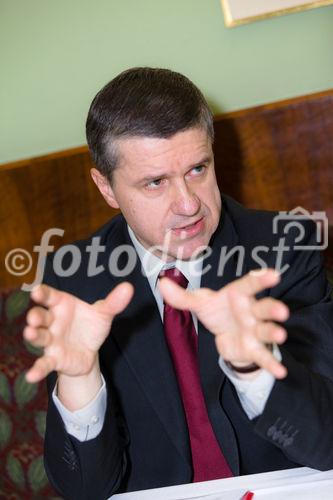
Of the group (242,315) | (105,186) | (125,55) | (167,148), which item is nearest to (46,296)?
(242,315)

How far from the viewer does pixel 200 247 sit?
2.00 m

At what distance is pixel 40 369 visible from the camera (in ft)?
4.48

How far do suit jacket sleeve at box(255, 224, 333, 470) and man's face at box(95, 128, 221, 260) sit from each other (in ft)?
1.14

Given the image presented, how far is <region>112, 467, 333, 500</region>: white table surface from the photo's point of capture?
1454 millimetres

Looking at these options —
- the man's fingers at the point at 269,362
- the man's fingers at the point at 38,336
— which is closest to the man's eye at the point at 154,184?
the man's fingers at the point at 38,336

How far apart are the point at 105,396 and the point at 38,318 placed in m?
0.41

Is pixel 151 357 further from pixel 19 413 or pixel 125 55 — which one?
pixel 125 55

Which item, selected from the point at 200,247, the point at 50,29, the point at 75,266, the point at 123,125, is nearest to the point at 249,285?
the point at 200,247

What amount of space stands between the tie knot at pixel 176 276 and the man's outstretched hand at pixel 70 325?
0.57 metres

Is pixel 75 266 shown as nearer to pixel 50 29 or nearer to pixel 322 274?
pixel 322 274

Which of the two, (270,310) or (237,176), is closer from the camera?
(270,310)

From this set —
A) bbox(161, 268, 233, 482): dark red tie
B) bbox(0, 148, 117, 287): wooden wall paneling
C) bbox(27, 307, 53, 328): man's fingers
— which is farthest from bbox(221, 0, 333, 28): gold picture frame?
bbox(27, 307, 53, 328): man's fingers

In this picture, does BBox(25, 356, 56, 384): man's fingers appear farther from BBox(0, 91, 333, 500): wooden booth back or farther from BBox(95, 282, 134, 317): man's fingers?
BBox(0, 91, 333, 500): wooden booth back

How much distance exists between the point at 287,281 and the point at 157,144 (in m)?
0.52
